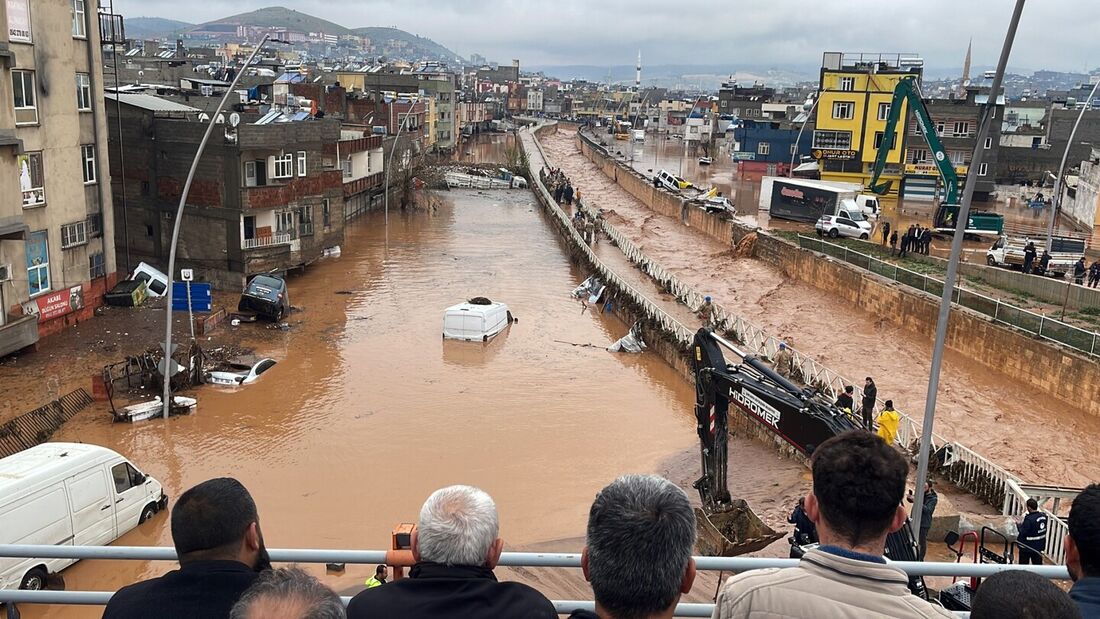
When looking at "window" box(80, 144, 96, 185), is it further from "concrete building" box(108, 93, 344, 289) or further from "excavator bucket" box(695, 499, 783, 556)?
"excavator bucket" box(695, 499, 783, 556)

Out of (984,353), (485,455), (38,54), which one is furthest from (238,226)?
(984,353)

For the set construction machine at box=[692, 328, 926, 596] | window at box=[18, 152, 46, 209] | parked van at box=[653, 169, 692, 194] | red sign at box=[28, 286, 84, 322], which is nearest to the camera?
construction machine at box=[692, 328, 926, 596]

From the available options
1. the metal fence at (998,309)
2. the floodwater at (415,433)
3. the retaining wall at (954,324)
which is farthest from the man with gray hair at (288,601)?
the retaining wall at (954,324)

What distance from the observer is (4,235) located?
20859 millimetres

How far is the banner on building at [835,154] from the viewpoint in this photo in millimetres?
54969

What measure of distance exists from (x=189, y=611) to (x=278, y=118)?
32.0 metres

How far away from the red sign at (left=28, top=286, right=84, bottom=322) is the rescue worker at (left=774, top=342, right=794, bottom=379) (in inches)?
747

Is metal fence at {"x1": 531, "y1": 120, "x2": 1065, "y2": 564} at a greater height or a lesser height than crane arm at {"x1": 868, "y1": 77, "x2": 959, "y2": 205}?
lesser

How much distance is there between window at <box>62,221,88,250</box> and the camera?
24422 millimetres

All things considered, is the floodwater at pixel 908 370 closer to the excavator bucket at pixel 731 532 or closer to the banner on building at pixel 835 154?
the excavator bucket at pixel 731 532

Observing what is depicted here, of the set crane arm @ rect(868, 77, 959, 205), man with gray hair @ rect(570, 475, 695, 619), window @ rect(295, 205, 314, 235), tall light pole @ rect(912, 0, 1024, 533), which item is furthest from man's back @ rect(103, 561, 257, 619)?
crane arm @ rect(868, 77, 959, 205)

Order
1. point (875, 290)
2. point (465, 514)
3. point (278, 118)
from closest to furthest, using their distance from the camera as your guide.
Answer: point (465, 514)
point (875, 290)
point (278, 118)

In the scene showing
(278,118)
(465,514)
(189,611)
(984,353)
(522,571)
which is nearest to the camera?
(189,611)

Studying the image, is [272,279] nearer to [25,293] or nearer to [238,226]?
[238,226]
